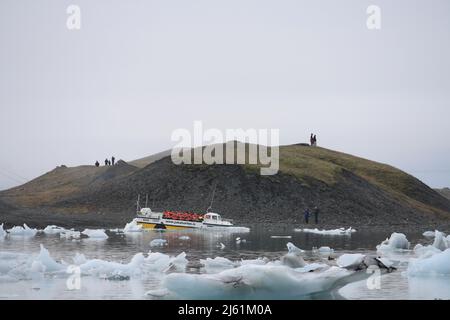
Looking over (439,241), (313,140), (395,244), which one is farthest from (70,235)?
(313,140)

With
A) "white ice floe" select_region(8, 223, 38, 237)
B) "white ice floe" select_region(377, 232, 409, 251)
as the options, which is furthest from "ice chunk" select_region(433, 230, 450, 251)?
"white ice floe" select_region(8, 223, 38, 237)

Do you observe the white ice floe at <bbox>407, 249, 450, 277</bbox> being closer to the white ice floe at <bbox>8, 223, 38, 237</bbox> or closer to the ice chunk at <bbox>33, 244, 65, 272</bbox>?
the ice chunk at <bbox>33, 244, 65, 272</bbox>

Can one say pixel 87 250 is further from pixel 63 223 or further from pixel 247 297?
pixel 63 223

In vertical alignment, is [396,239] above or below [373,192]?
below

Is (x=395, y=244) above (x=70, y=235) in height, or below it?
below

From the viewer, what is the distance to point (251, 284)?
23953 millimetres

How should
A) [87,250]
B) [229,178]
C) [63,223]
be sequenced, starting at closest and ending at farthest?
1. [87,250]
2. [63,223]
3. [229,178]

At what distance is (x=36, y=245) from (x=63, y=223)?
35802mm

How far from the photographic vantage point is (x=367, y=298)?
26062 millimetres

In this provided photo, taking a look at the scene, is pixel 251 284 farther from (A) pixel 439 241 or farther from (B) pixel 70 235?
(B) pixel 70 235

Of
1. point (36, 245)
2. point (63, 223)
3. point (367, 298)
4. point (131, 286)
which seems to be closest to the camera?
point (367, 298)

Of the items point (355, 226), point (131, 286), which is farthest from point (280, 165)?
point (131, 286)
